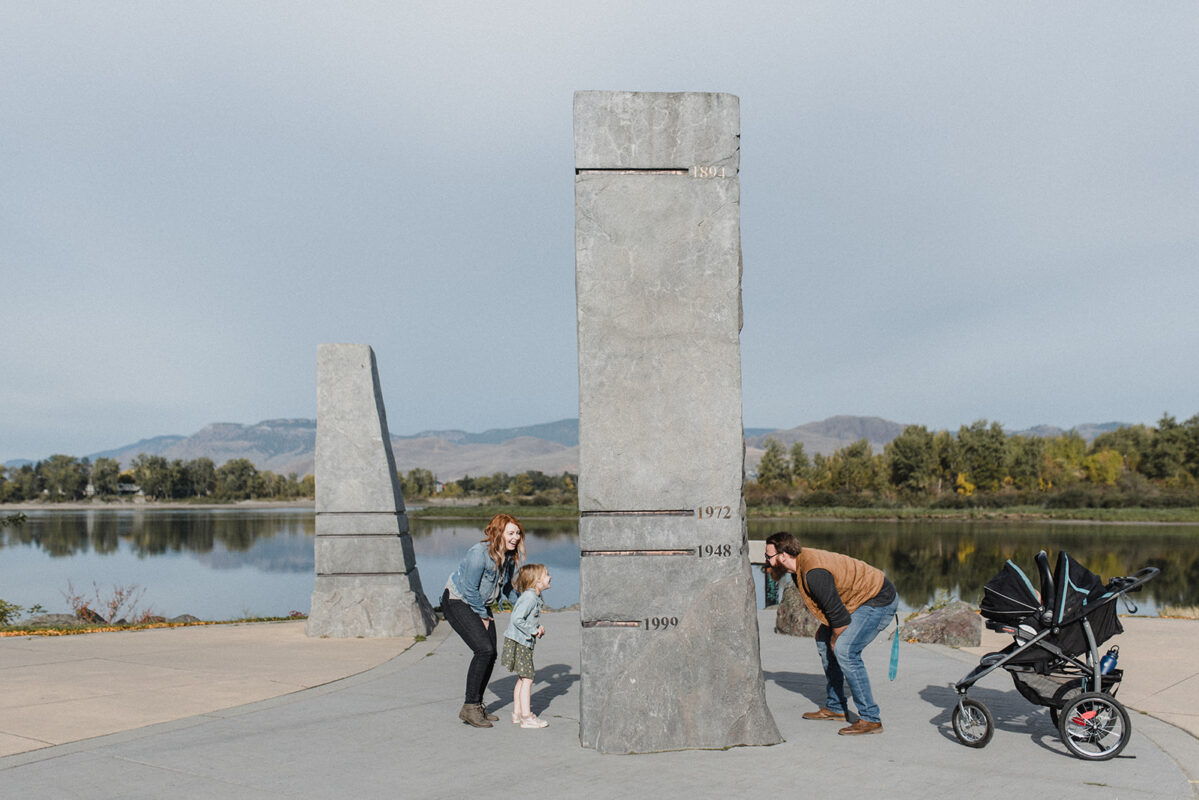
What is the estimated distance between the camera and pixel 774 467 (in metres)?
110

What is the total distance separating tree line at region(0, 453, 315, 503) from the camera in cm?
14488

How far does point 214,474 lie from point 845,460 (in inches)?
4059

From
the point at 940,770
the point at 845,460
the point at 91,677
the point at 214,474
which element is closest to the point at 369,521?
the point at 91,677

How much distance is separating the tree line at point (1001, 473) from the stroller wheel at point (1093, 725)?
76.4m

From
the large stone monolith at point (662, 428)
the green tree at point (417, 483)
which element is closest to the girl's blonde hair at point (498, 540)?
the large stone monolith at point (662, 428)

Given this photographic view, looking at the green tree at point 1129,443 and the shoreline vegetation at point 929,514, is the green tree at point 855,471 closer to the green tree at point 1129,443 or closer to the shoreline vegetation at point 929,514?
the shoreline vegetation at point 929,514

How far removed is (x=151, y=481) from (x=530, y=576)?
154 metres

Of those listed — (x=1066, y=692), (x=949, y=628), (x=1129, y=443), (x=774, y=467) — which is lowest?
(x=949, y=628)

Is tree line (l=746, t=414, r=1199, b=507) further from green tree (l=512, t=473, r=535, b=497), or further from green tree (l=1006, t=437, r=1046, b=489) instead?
green tree (l=512, t=473, r=535, b=497)

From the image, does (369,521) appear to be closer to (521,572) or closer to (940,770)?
(521,572)

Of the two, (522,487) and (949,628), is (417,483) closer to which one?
(522,487)

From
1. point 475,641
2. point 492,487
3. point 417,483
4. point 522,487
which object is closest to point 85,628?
point 475,641

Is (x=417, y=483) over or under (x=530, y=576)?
under

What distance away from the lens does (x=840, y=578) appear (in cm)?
735
